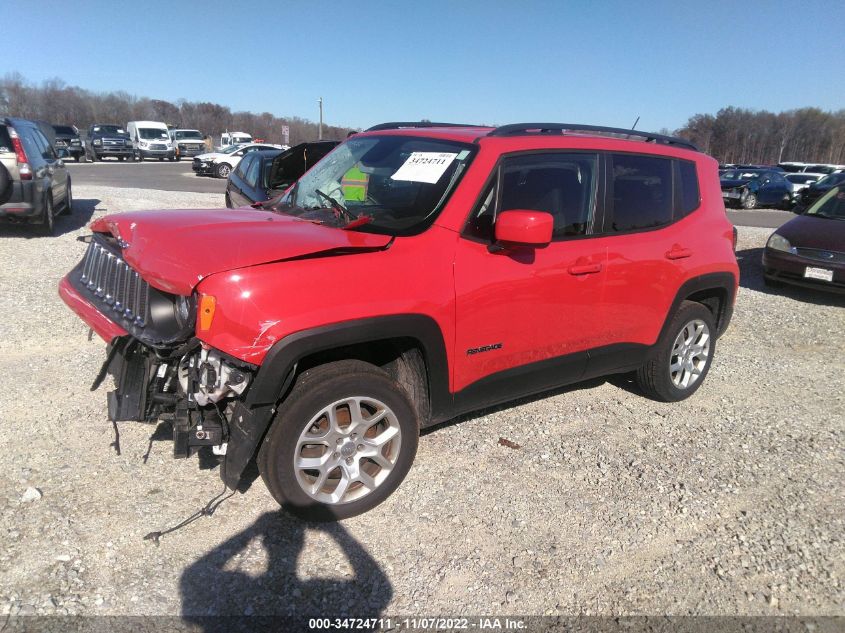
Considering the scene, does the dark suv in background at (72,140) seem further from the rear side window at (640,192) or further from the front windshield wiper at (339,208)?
the rear side window at (640,192)

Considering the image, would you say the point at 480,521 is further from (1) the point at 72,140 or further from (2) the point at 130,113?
(2) the point at 130,113

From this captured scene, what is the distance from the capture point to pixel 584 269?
3.65 meters

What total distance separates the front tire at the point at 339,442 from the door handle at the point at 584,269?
129 cm

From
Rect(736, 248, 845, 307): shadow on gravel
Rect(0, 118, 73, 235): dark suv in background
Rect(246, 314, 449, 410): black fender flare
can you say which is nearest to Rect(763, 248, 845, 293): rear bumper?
Rect(736, 248, 845, 307): shadow on gravel

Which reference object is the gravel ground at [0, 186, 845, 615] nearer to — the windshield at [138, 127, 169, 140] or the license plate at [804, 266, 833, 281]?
the license plate at [804, 266, 833, 281]

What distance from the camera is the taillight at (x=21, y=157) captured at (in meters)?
8.88

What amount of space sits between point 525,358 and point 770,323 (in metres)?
5.06

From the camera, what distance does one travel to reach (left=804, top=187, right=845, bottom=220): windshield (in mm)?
8688

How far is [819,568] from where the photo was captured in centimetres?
289

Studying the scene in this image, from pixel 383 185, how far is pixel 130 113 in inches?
3058

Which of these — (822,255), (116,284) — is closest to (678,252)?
(116,284)

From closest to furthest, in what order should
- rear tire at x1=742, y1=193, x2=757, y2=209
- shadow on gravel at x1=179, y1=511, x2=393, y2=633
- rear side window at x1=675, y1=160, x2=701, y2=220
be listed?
shadow on gravel at x1=179, y1=511, x2=393, y2=633 < rear side window at x1=675, y1=160, x2=701, y2=220 < rear tire at x1=742, y1=193, x2=757, y2=209

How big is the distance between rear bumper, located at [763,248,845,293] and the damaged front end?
26.3 ft

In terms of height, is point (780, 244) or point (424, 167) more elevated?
point (424, 167)
